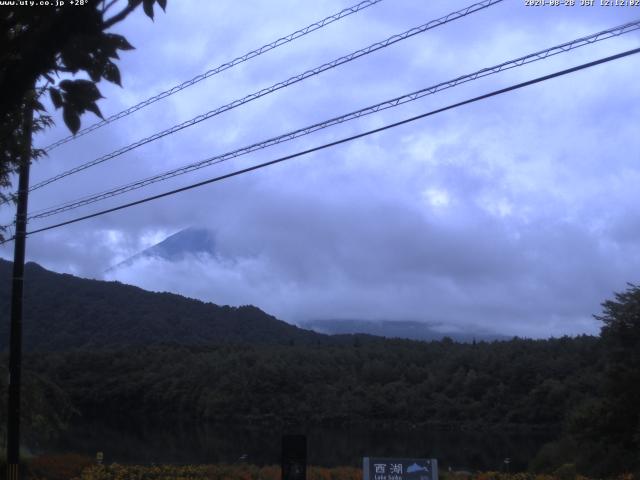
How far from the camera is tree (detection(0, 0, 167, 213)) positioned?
3613mm

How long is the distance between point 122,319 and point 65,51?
358ft

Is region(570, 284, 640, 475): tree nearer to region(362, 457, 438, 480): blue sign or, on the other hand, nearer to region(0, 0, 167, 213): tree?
region(362, 457, 438, 480): blue sign

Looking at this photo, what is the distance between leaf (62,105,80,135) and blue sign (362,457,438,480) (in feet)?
30.2

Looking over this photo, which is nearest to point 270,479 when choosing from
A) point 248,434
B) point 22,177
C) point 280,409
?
point 22,177

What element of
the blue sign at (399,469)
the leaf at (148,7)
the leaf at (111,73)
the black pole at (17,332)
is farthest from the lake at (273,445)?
the leaf at (148,7)

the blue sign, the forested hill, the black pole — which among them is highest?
the forested hill

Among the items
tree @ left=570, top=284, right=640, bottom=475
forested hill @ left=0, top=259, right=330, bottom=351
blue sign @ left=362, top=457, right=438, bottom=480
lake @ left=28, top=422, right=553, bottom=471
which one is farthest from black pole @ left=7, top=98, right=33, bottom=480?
forested hill @ left=0, top=259, right=330, bottom=351

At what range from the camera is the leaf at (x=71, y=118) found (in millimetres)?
3904

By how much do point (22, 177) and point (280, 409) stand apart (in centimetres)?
5423

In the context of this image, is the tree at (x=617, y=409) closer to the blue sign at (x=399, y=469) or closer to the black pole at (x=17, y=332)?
the blue sign at (x=399, y=469)

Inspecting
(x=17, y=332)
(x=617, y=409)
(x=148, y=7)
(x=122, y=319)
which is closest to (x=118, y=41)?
(x=148, y=7)

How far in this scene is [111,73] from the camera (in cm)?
405

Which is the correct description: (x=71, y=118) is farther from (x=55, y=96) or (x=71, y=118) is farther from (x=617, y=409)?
(x=617, y=409)

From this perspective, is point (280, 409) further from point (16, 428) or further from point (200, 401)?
point (16, 428)
